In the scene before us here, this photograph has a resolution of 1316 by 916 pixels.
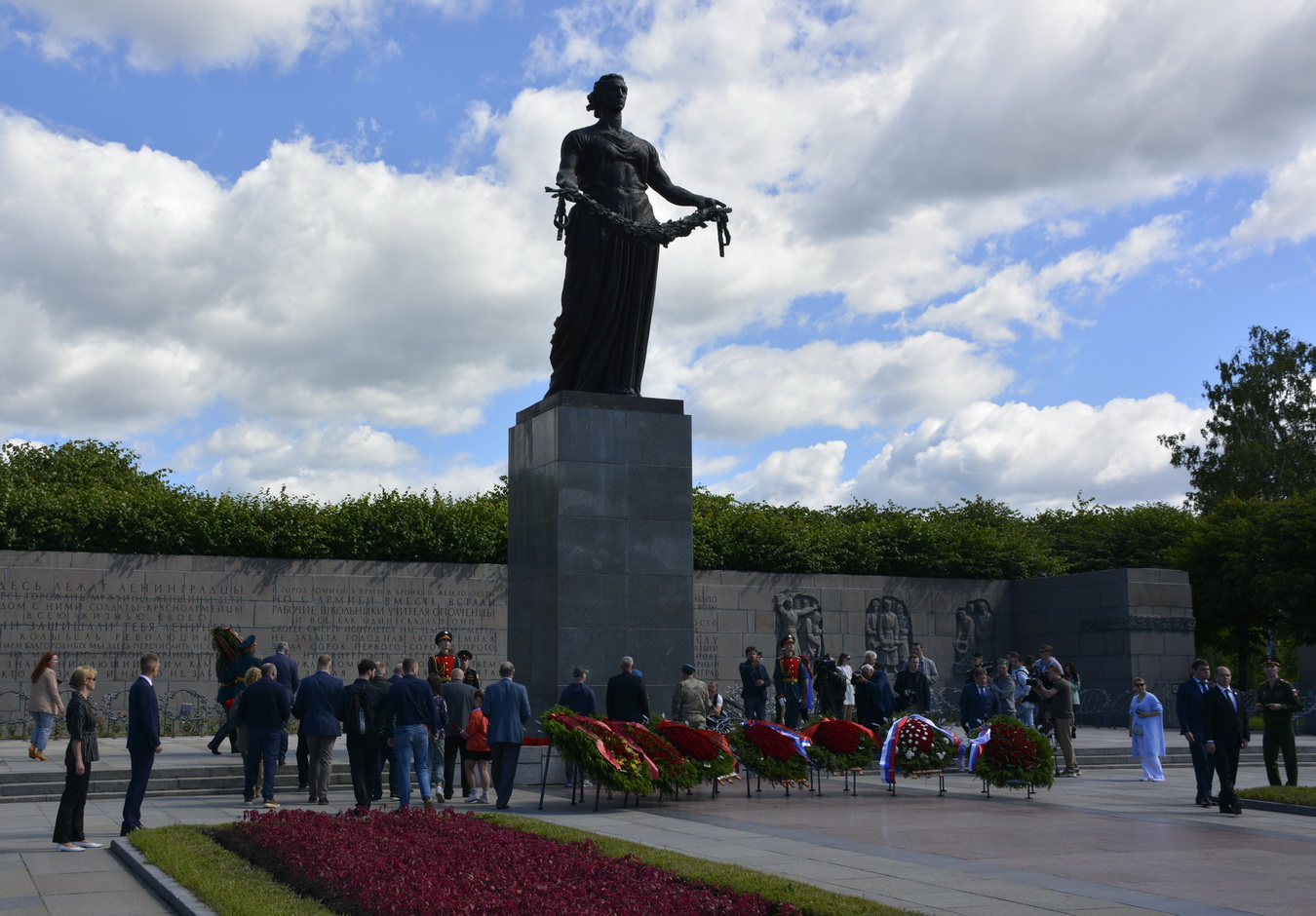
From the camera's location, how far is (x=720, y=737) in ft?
44.3

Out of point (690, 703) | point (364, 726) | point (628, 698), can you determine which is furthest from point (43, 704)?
point (690, 703)

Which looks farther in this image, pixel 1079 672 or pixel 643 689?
pixel 1079 672

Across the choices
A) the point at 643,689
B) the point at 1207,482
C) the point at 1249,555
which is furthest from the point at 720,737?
the point at 1207,482

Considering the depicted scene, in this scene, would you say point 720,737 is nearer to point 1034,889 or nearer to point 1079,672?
point 1034,889

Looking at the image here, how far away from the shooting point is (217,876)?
852cm

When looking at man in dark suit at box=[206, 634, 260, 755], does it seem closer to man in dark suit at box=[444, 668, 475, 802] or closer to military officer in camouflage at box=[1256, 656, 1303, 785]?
man in dark suit at box=[444, 668, 475, 802]

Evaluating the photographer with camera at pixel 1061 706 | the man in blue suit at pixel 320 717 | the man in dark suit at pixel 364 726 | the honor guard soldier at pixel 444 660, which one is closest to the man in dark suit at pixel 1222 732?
the photographer with camera at pixel 1061 706

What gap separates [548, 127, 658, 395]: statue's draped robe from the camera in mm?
16234

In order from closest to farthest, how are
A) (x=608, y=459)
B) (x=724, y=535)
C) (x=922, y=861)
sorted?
(x=922, y=861) → (x=608, y=459) → (x=724, y=535)

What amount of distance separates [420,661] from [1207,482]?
36161 millimetres

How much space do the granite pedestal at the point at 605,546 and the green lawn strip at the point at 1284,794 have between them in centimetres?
658

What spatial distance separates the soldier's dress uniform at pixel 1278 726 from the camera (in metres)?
14.4

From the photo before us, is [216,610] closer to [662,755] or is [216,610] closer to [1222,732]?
[662,755]

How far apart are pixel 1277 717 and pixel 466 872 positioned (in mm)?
10887
